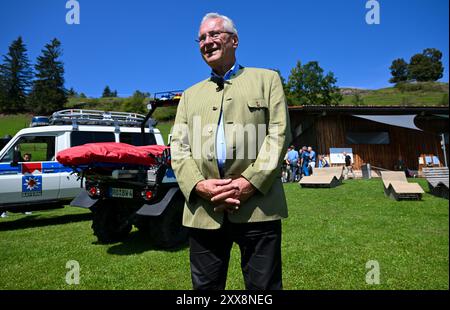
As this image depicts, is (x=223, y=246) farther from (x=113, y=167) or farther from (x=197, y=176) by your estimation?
(x=113, y=167)

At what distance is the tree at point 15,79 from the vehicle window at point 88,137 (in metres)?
77.2

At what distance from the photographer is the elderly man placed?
171 centimetres

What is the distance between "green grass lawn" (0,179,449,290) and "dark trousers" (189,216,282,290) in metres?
1.32

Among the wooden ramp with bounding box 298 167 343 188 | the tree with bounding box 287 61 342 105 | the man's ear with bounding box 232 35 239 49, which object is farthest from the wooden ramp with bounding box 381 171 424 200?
the tree with bounding box 287 61 342 105

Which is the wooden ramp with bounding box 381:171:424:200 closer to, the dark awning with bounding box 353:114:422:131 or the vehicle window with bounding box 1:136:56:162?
the dark awning with bounding box 353:114:422:131

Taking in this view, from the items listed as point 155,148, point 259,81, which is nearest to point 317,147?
point 155,148

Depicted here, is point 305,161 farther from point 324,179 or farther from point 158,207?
point 158,207

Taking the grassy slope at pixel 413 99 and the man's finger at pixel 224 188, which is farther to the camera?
the grassy slope at pixel 413 99

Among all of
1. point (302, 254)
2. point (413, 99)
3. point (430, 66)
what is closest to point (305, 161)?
point (302, 254)

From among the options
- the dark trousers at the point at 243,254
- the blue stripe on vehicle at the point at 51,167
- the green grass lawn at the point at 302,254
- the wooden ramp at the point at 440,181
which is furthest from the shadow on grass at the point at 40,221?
the wooden ramp at the point at 440,181

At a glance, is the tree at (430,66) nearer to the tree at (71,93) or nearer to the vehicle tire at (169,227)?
the vehicle tire at (169,227)

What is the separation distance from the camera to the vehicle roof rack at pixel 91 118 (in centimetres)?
837

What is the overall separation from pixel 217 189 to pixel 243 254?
429 millimetres

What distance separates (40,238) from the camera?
625 centimetres
